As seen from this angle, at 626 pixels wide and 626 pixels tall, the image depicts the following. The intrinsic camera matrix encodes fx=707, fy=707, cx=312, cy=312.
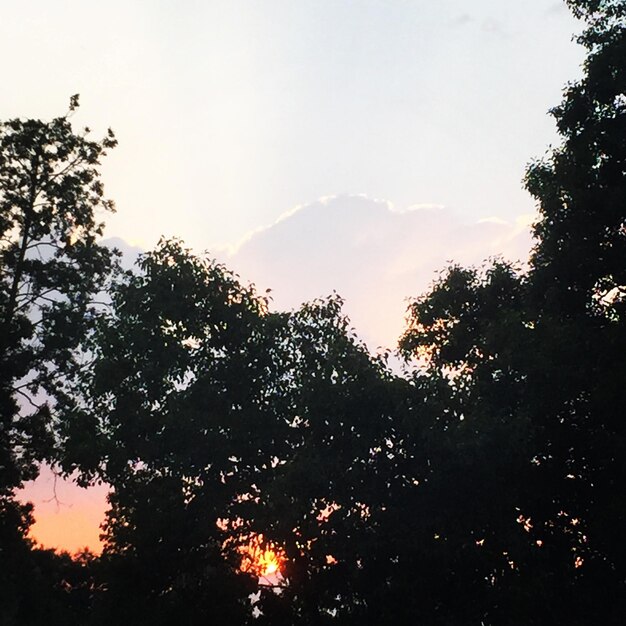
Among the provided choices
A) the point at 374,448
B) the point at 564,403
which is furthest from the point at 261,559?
the point at 564,403

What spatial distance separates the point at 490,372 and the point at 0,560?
1917 centimetres

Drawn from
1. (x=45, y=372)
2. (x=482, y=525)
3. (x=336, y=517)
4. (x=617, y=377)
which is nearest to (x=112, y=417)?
(x=336, y=517)

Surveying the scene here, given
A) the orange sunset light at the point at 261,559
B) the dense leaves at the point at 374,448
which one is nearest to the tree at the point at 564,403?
the dense leaves at the point at 374,448

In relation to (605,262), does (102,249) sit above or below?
above

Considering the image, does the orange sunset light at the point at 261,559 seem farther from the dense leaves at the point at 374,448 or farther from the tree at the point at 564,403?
the tree at the point at 564,403

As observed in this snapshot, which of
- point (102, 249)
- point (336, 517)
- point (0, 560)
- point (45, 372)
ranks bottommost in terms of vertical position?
point (336, 517)

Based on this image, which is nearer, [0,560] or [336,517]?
[336,517]

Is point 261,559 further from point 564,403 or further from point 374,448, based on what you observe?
point 564,403

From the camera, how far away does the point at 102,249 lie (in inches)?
1186

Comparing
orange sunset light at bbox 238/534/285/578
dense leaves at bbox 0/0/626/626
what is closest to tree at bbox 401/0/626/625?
dense leaves at bbox 0/0/626/626

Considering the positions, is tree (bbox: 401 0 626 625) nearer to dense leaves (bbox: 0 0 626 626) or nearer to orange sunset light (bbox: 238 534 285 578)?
dense leaves (bbox: 0 0 626 626)

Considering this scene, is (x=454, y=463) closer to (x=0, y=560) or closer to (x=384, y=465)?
(x=384, y=465)

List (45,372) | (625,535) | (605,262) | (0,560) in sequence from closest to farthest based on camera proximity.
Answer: (625,535) → (605,262) → (0,560) → (45,372)

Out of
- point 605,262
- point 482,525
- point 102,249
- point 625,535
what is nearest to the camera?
point 625,535
